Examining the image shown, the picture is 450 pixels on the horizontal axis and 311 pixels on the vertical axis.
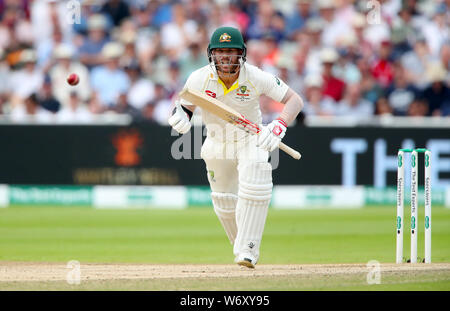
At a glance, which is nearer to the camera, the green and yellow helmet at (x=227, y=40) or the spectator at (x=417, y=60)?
the green and yellow helmet at (x=227, y=40)

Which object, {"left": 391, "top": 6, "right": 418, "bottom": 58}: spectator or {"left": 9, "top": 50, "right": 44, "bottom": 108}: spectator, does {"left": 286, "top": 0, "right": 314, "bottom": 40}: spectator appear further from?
{"left": 9, "top": 50, "right": 44, "bottom": 108}: spectator

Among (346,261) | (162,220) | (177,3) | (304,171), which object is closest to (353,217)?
(304,171)

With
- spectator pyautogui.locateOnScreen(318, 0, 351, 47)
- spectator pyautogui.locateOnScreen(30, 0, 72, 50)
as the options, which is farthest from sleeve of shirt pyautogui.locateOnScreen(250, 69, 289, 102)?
spectator pyautogui.locateOnScreen(30, 0, 72, 50)

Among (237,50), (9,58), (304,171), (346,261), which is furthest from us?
(9,58)

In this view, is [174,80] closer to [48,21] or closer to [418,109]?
[48,21]

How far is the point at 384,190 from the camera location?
35.5 ft

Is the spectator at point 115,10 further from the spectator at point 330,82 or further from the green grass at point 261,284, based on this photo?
the green grass at point 261,284

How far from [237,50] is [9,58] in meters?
7.04

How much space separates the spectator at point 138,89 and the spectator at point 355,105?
245 centimetres

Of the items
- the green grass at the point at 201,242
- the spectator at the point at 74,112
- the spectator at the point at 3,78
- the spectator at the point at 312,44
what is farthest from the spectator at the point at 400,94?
the spectator at the point at 3,78

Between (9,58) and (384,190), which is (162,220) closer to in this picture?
(384,190)

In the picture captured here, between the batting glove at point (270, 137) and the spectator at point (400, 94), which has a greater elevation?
the spectator at point (400, 94)

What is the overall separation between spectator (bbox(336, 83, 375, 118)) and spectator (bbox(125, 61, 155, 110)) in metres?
2.45

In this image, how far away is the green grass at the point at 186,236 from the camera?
7.16 meters
